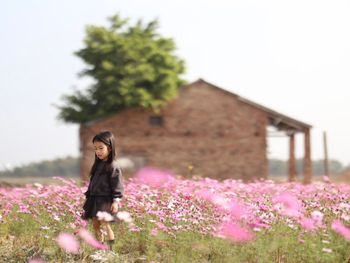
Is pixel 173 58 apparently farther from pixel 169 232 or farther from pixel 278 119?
pixel 169 232

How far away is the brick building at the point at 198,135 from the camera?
1130 inches

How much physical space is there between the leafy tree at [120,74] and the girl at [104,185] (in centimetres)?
2121

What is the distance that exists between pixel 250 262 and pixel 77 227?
2.42 m

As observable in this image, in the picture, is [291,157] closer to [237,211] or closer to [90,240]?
[237,211]

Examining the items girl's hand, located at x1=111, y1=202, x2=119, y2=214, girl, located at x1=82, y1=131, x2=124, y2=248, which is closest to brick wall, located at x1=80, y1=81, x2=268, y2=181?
girl, located at x1=82, y1=131, x2=124, y2=248

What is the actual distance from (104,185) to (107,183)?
44 millimetres

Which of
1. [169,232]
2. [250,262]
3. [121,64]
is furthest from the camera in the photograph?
[121,64]

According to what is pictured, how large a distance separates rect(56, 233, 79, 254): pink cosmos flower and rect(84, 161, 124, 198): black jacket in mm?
659

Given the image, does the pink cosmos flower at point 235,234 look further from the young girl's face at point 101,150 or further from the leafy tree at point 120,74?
the leafy tree at point 120,74

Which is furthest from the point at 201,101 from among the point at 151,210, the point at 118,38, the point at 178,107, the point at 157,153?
the point at 151,210

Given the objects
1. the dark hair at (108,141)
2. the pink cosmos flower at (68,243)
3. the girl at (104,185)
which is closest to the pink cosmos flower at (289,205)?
the girl at (104,185)

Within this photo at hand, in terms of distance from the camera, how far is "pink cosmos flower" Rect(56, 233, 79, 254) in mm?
6746

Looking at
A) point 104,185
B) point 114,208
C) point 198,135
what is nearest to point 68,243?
point 114,208

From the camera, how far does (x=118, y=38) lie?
103 ft
